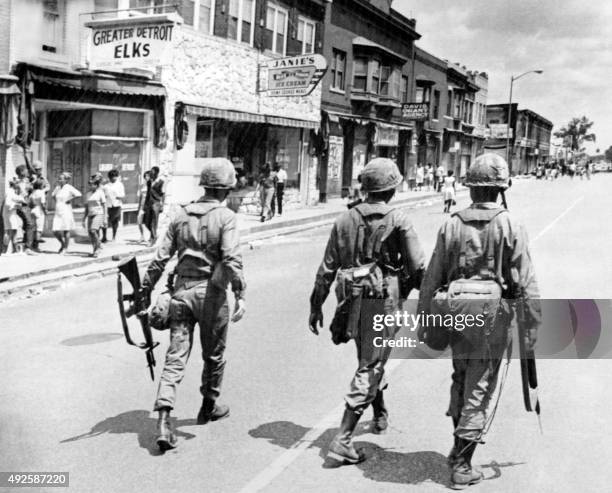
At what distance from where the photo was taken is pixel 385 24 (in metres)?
33.8

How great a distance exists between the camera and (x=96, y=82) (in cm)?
1548

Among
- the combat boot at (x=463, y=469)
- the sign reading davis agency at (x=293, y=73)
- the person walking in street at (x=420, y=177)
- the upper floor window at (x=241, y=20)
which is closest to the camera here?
the combat boot at (x=463, y=469)

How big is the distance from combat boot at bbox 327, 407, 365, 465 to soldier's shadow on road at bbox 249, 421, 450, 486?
→ 0.21 ft

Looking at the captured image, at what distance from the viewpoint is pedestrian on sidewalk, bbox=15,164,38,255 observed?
1326 cm

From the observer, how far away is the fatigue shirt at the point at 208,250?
16.6 feet

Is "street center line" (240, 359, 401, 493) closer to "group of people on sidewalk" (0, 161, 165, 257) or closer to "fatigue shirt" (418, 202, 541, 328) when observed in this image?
"fatigue shirt" (418, 202, 541, 328)

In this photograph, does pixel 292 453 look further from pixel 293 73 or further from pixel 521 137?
pixel 521 137

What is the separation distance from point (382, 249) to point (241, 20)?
A: 60.4 feet

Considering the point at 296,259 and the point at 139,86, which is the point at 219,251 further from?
the point at 139,86

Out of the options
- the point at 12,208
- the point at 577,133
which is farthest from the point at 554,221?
the point at 577,133

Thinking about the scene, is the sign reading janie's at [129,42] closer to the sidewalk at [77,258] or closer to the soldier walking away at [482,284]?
the sidewalk at [77,258]

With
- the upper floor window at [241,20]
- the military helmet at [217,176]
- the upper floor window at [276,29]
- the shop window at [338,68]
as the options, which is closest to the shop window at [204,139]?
the upper floor window at [241,20]

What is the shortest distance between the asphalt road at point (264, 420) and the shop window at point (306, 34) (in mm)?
18529

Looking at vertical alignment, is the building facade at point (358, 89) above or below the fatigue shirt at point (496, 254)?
above
